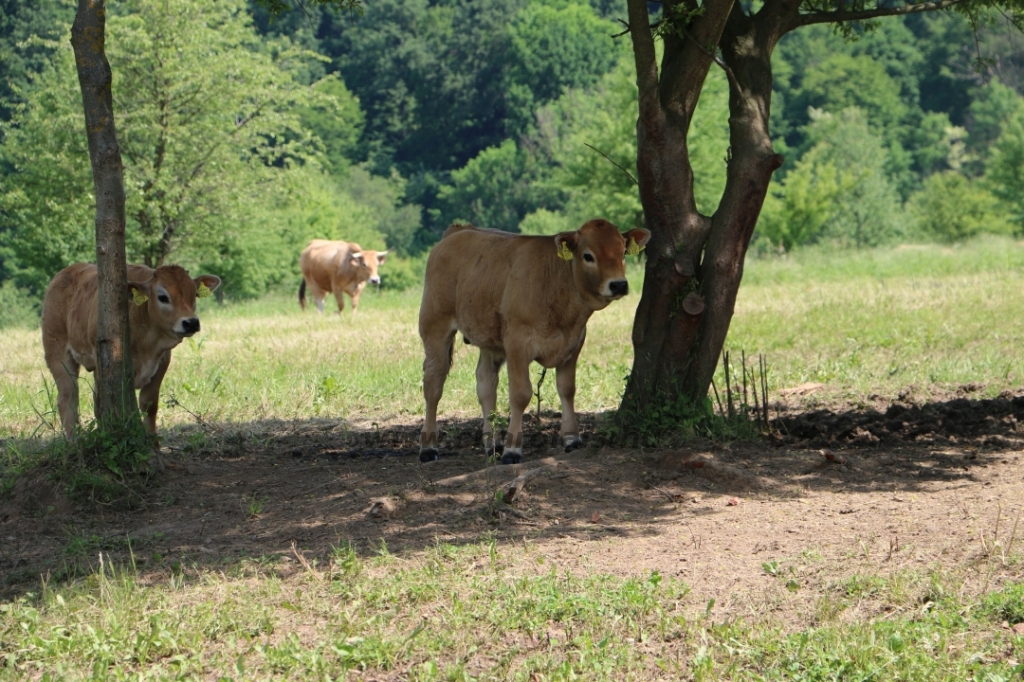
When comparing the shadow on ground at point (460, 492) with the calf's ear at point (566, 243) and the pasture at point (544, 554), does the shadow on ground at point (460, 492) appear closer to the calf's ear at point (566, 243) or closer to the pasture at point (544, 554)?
the pasture at point (544, 554)

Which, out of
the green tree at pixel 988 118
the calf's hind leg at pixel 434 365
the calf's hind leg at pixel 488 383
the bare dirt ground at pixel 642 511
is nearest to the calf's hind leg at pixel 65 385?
the bare dirt ground at pixel 642 511

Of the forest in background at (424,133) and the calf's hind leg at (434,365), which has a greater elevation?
the forest in background at (424,133)

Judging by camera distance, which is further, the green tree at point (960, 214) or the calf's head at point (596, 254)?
the green tree at point (960, 214)

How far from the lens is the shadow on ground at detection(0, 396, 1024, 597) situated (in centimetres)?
670

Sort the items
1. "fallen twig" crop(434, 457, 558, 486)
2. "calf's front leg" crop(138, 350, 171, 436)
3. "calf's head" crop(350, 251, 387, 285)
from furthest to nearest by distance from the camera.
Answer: "calf's head" crop(350, 251, 387, 285) → "calf's front leg" crop(138, 350, 171, 436) → "fallen twig" crop(434, 457, 558, 486)

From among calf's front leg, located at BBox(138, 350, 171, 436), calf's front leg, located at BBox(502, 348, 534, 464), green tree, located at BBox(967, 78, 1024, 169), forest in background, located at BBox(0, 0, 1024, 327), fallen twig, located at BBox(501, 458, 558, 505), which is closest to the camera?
fallen twig, located at BBox(501, 458, 558, 505)

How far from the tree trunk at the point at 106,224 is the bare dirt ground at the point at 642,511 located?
0.65 meters

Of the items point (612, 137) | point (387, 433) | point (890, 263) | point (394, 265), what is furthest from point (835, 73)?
point (387, 433)

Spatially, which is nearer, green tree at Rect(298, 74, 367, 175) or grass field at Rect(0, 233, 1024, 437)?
grass field at Rect(0, 233, 1024, 437)

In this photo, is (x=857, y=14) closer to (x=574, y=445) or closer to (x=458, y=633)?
(x=574, y=445)

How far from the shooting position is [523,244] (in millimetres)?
9500

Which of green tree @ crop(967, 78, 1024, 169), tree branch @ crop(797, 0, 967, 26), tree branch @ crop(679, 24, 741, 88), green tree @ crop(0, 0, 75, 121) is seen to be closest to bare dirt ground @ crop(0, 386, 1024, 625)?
tree branch @ crop(679, 24, 741, 88)

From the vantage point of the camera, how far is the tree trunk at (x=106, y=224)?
8.12 meters

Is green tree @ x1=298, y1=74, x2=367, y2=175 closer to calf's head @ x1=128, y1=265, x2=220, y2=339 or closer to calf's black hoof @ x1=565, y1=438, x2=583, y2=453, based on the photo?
calf's head @ x1=128, y1=265, x2=220, y2=339
